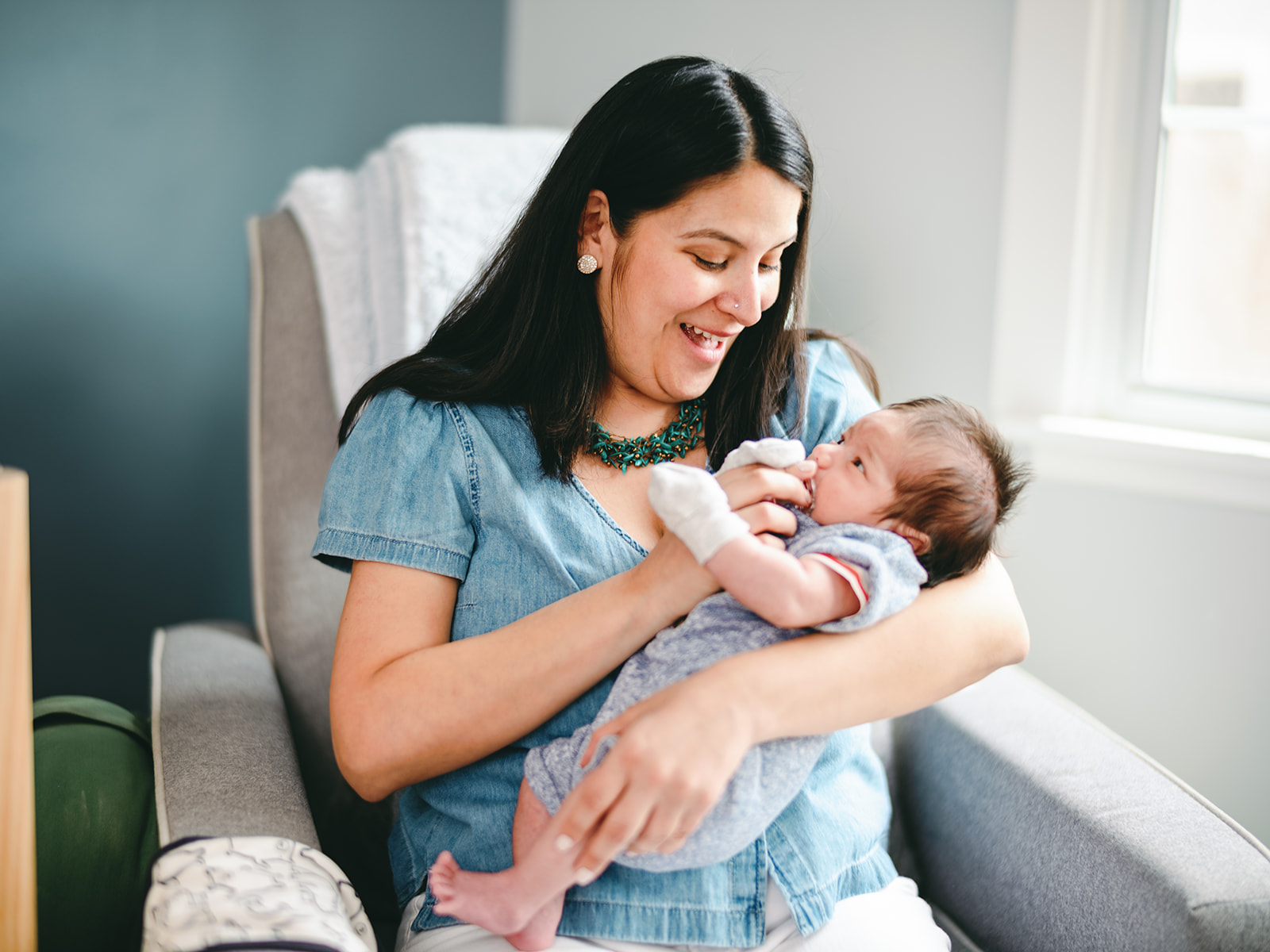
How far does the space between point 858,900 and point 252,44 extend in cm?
187

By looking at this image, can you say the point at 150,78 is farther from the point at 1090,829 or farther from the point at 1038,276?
the point at 1090,829

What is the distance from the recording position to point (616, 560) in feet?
3.48

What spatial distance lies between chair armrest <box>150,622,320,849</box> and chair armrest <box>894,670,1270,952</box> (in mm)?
750

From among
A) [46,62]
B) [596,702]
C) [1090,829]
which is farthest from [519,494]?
[46,62]

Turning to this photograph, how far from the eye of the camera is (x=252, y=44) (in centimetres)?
192

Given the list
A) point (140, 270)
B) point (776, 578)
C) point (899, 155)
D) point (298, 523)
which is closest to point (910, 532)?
point (776, 578)

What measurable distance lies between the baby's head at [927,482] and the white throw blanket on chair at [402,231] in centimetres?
74

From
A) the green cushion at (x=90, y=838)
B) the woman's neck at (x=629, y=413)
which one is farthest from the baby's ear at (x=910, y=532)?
the green cushion at (x=90, y=838)

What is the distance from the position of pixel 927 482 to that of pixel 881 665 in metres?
0.18

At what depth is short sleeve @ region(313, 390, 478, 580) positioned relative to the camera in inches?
38.9

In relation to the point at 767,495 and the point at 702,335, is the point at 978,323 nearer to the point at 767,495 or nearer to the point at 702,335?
the point at 702,335

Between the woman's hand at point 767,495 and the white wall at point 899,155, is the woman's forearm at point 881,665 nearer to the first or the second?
the woman's hand at point 767,495

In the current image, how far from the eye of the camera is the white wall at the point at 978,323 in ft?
4.75

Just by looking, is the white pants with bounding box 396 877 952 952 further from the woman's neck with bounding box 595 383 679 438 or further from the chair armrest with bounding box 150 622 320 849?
the woman's neck with bounding box 595 383 679 438
